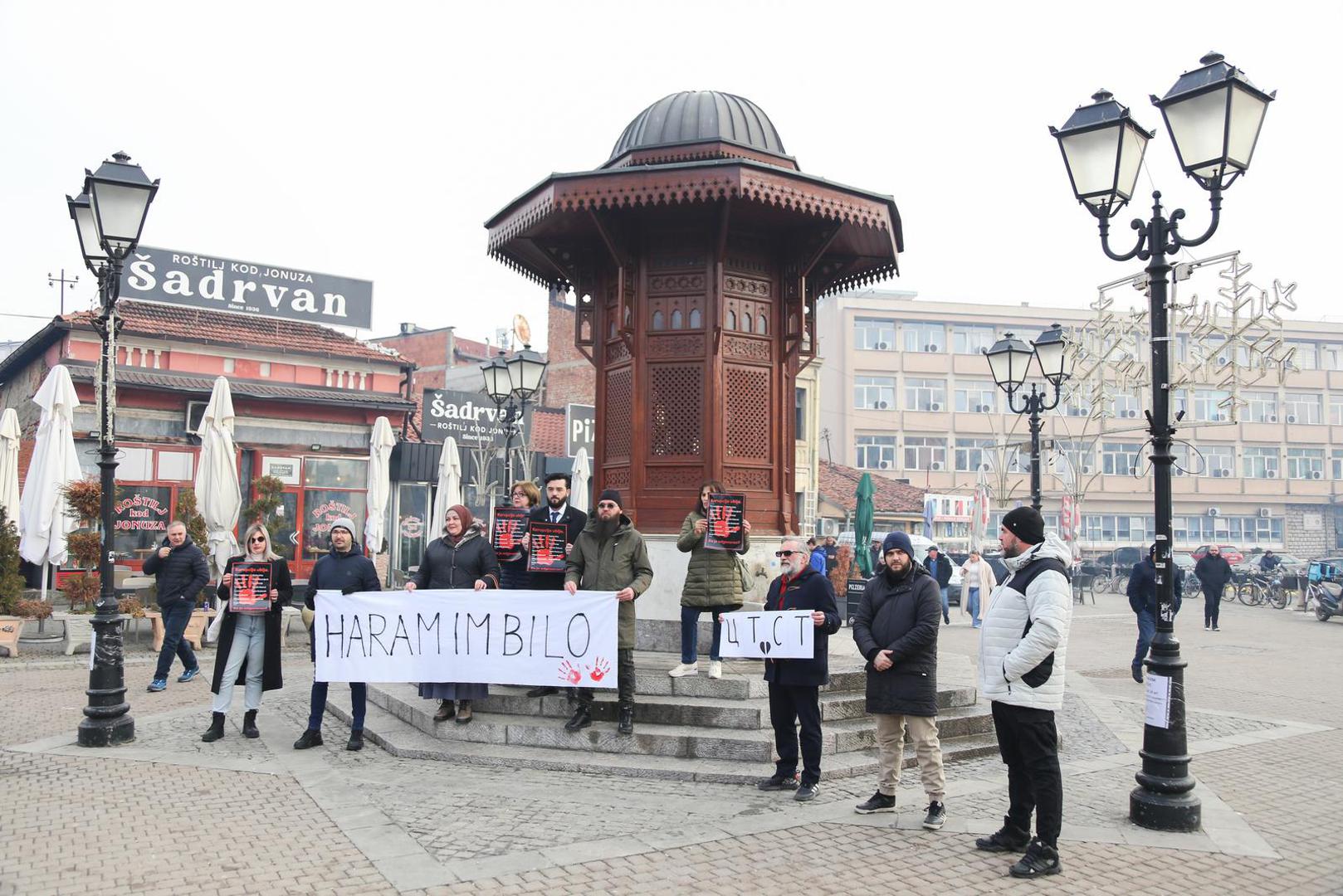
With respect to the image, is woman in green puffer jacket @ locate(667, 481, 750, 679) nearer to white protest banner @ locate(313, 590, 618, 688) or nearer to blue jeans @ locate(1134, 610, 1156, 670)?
white protest banner @ locate(313, 590, 618, 688)

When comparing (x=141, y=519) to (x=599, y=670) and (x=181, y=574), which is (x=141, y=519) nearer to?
(x=181, y=574)

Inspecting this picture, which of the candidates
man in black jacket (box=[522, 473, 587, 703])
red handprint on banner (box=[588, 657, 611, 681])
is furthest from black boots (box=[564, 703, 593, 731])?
man in black jacket (box=[522, 473, 587, 703])

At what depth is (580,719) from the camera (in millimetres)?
7859

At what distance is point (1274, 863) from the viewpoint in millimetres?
5805

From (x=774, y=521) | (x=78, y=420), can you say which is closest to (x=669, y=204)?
(x=774, y=521)

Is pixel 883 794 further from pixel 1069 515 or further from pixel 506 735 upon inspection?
pixel 1069 515

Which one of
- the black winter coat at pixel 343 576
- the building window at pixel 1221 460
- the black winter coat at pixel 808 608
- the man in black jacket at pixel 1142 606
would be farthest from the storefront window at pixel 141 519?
the building window at pixel 1221 460

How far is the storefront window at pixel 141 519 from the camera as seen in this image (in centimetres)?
2236

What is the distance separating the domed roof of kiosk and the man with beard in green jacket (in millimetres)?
4792

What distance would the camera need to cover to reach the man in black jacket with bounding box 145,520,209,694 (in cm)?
1152

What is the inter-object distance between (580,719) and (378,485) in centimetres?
1400

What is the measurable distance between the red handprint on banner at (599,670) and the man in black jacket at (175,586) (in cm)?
622

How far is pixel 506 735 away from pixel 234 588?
2848mm

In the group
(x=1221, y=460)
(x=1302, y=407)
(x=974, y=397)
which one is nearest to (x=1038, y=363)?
(x=974, y=397)
